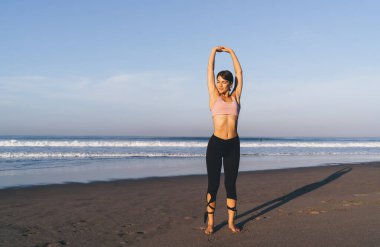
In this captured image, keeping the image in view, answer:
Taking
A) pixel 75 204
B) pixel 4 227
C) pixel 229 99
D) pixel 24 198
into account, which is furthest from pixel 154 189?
pixel 229 99

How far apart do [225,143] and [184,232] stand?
4.34ft

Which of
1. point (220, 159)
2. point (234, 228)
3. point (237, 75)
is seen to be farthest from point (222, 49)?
point (234, 228)

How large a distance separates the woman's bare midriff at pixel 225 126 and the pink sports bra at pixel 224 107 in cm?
5

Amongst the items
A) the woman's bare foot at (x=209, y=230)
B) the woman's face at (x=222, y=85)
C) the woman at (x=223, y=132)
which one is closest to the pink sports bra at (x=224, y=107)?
the woman at (x=223, y=132)

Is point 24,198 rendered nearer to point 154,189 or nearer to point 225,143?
point 154,189

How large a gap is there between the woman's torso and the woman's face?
114mm

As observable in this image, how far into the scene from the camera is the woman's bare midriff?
4312mm

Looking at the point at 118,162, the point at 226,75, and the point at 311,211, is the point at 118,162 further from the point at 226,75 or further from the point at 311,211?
the point at 226,75

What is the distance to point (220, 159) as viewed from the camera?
440cm

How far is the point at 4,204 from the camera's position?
20.9ft

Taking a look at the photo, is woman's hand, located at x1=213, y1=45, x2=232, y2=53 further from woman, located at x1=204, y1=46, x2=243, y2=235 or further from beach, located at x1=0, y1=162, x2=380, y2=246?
beach, located at x1=0, y1=162, x2=380, y2=246

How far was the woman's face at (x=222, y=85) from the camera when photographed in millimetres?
4320

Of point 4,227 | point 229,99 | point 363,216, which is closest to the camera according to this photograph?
point 229,99

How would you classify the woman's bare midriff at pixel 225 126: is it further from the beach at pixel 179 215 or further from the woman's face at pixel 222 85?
the beach at pixel 179 215
